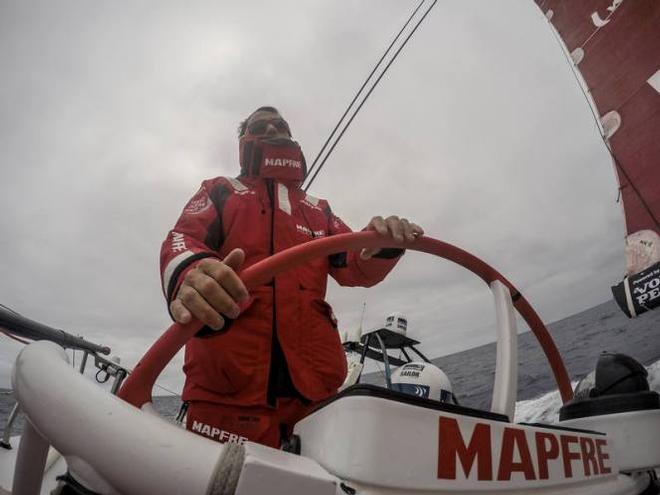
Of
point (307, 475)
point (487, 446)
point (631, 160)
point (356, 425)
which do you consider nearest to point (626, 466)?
point (487, 446)

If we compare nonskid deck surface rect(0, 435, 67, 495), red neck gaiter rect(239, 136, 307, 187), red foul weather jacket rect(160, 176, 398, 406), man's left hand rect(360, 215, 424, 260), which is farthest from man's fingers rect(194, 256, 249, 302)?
nonskid deck surface rect(0, 435, 67, 495)

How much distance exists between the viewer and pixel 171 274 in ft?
2.61

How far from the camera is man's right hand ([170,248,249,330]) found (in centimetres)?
58

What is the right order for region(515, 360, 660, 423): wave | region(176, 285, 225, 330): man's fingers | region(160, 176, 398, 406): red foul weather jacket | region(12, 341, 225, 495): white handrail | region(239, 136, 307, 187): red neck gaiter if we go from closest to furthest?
region(12, 341, 225, 495): white handrail < region(176, 285, 225, 330): man's fingers < region(160, 176, 398, 406): red foul weather jacket < region(239, 136, 307, 187): red neck gaiter < region(515, 360, 660, 423): wave

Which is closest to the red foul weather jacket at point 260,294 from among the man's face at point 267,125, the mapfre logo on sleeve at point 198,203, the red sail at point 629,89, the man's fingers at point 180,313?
the mapfre logo on sleeve at point 198,203

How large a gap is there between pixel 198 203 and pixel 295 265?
0.80 meters

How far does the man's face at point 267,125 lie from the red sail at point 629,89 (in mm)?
4881

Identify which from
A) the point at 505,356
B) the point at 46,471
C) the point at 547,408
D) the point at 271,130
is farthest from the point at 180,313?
the point at 547,408

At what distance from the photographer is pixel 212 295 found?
1.91 ft

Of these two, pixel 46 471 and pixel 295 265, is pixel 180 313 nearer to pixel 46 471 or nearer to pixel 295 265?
pixel 295 265

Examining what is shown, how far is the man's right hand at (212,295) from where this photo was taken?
0.58 metres

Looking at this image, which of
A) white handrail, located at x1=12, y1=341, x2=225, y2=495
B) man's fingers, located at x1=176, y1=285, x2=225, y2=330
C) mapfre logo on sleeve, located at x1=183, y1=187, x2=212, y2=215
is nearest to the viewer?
white handrail, located at x1=12, y1=341, x2=225, y2=495

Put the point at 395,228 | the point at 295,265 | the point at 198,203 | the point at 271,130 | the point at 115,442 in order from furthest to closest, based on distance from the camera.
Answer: the point at 271,130
the point at 198,203
the point at 395,228
the point at 295,265
the point at 115,442

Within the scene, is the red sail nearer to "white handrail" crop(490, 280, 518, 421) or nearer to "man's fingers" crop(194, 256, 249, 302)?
"white handrail" crop(490, 280, 518, 421)
